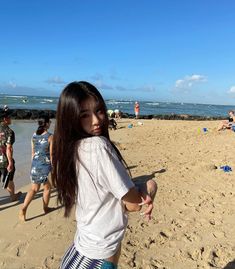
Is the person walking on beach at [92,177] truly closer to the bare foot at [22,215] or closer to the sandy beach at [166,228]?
the sandy beach at [166,228]

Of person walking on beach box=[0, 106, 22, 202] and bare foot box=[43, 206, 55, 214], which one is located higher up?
person walking on beach box=[0, 106, 22, 202]

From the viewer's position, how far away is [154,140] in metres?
14.9

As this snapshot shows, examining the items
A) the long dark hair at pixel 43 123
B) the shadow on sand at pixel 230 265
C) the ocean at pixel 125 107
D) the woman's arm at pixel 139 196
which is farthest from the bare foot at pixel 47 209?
the ocean at pixel 125 107

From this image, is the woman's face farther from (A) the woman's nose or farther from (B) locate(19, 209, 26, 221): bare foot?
(B) locate(19, 209, 26, 221): bare foot

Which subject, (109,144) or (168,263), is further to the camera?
(168,263)

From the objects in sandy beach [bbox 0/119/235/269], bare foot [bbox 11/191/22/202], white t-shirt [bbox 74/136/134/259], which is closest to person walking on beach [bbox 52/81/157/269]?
white t-shirt [bbox 74/136/134/259]

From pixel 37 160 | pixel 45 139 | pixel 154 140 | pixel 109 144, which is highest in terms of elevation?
pixel 109 144

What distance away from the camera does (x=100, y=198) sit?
1.76 meters

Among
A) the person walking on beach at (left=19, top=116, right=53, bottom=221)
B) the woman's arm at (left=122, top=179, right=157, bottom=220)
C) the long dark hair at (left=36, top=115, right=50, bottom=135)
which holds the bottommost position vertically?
the person walking on beach at (left=19, top=116, right=53, bottom=221)

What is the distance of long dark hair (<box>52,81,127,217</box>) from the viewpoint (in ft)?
5.71

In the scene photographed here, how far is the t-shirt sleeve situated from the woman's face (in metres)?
0.14

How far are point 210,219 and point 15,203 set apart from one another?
143 inches

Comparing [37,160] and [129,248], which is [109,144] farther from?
[37,160]

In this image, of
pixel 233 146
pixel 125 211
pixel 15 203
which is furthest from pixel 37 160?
pixel 233 146
